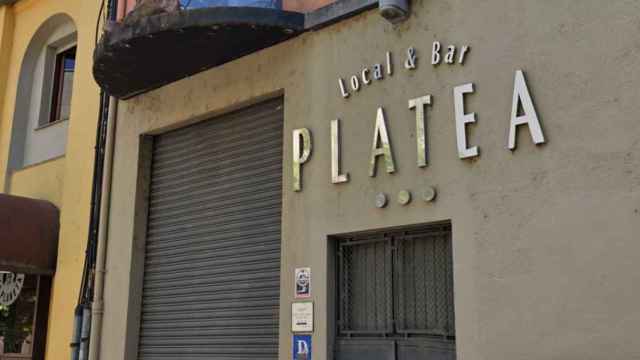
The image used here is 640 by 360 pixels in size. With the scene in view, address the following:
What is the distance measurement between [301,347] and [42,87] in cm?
777

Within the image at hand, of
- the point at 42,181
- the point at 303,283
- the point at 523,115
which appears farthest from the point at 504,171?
the point at 42,181

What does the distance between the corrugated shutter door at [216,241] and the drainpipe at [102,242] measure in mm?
635

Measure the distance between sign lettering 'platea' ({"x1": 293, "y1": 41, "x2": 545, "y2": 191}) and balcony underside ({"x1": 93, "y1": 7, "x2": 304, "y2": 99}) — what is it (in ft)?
3.52

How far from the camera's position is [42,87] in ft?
42.7

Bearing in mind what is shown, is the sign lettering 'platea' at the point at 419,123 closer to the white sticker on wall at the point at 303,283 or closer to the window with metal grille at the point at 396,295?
the window with metal grille at the point at 396,295

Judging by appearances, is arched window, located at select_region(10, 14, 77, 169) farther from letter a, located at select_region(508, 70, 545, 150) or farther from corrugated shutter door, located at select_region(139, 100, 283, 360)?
letter a, located at select_region(508, 70, 545, 150)

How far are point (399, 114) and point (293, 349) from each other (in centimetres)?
256

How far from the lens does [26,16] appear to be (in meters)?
13.5

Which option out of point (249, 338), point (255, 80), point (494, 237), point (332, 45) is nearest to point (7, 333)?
point (249, 338)

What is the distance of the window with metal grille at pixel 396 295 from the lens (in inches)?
271

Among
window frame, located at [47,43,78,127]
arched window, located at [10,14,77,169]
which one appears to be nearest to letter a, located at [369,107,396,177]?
arched window, located at [10,14,77,169]

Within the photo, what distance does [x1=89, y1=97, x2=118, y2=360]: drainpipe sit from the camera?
9859 mm

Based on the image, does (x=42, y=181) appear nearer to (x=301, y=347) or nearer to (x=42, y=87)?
(x=42, y=87)

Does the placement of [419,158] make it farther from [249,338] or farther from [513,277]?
[249,338]
